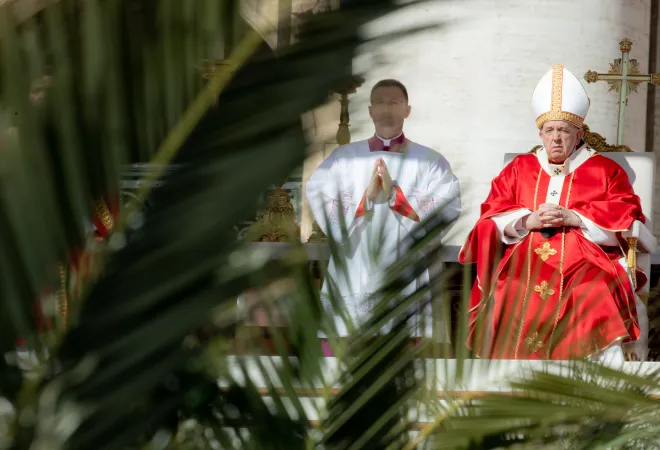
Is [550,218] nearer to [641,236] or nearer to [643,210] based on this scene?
[641,236]

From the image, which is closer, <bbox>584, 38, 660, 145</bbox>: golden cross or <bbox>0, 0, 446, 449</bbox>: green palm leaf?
<bbox>0, 0, 446, 449</bbox>: green palm leaf

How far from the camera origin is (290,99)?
66 cm

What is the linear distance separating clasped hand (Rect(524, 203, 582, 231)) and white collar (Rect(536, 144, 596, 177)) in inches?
12.0

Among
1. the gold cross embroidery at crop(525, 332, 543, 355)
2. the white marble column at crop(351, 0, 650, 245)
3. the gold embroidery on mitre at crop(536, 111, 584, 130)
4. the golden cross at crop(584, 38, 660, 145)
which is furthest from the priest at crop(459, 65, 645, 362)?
the gold cross embroidery at crop(525, 332, 543, 355)

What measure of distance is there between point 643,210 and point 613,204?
0.89 m

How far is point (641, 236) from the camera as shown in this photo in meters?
6.44

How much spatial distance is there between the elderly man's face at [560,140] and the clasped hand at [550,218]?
14.9 inches

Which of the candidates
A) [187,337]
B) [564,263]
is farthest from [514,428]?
[564,263]

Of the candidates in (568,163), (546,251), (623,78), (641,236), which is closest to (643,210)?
(641,236)

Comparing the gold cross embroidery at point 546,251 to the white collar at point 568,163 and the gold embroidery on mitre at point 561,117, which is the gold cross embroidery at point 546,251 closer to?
the white collar at point 568,163

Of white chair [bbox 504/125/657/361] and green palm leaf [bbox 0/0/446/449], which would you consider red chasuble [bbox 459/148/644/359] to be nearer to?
white chair [bbox 504/125/657/361]

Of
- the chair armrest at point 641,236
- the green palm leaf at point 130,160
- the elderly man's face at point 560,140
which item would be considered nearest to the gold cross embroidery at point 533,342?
the green palm leaf at point 130,160

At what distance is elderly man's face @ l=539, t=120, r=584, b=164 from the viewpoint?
6535 mm

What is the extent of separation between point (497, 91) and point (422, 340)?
8516mm
